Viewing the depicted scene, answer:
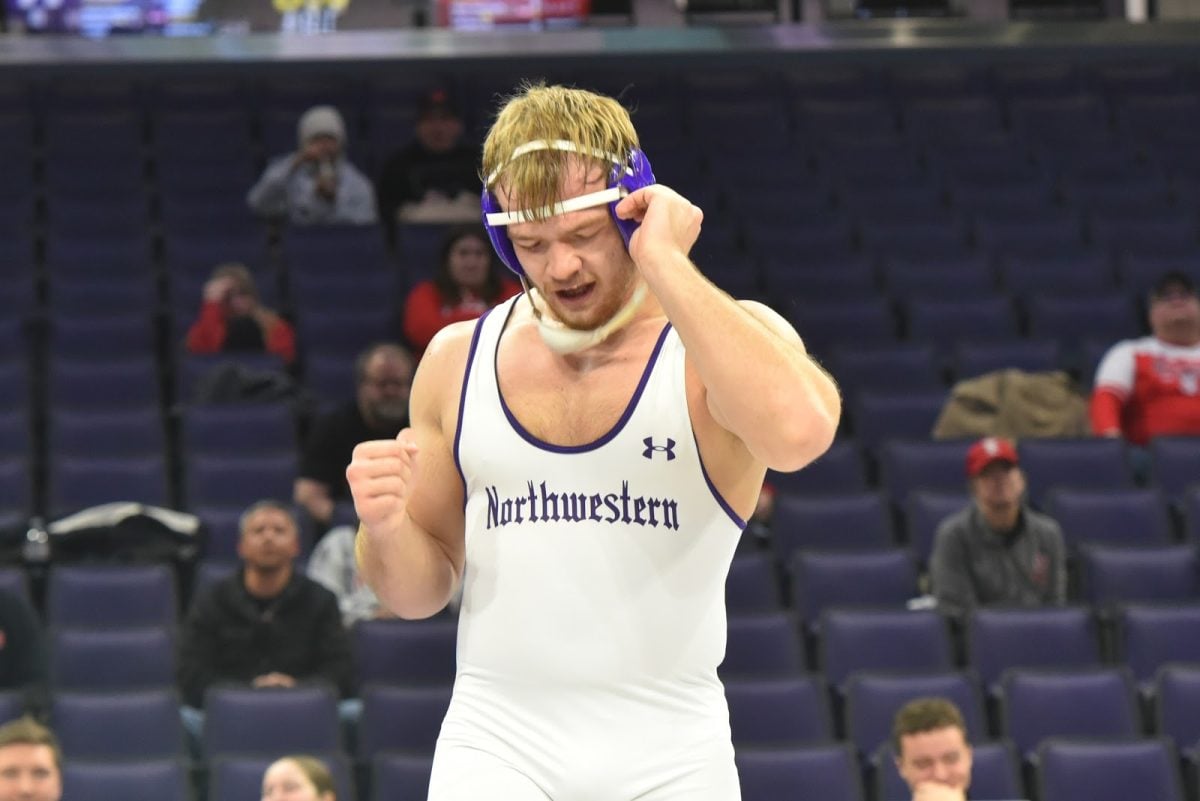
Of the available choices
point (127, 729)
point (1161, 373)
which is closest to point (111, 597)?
point (127, 729)

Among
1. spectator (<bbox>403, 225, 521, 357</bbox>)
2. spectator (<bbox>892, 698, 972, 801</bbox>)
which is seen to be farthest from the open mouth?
spectator (<bbox>403, 225, 521, 357</bbox>)

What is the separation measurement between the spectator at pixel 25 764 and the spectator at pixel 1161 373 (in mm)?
4514

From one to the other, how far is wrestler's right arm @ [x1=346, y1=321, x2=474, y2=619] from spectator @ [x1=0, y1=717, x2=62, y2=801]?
2.87 metres

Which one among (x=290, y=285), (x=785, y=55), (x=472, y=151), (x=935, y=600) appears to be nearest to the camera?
(x=935, y=600)

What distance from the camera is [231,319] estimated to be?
8.24 meters

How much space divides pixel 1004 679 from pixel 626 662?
13.2ft

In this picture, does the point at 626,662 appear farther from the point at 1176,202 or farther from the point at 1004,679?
the point at 1176,202

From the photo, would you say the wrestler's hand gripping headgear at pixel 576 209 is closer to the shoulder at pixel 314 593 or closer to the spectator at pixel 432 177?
the shoulder at pixel 314 593

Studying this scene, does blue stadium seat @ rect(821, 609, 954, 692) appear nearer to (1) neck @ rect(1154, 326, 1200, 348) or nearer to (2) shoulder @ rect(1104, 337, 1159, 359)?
(2) shoulder @ rect(1104, 337, 1159, 359)

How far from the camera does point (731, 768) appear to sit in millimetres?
2266

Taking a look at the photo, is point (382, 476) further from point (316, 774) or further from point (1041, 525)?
point (1041, 525)

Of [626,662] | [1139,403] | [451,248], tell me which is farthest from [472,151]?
[626,662]

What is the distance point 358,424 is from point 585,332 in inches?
198

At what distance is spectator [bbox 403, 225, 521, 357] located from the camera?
8.16m
